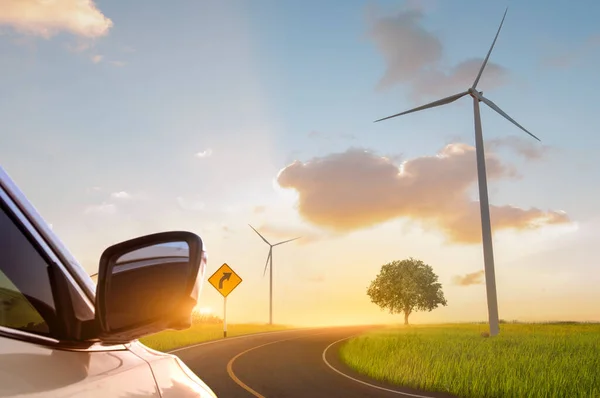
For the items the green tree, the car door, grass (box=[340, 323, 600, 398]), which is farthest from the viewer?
the green tree

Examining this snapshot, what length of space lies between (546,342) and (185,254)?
27702 millimetres

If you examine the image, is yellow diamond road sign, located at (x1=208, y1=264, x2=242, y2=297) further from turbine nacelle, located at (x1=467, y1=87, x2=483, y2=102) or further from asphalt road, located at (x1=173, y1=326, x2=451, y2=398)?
turbine nacelle, located at (x1=467, y1=87, x2=483, y2=102)

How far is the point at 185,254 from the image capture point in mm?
1983

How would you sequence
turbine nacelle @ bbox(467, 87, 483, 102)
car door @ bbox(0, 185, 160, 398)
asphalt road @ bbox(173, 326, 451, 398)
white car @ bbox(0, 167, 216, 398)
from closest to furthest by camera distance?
car door @ bbox(0, 185, 160, 398), white car @ bbox(0, 167, 216, 398), asphalt road @ bbox(173, 326, 451, 398), turbine nacelle @ bbox(467, 87, 483, 102)

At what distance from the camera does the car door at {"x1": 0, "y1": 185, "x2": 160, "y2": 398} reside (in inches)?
67.3

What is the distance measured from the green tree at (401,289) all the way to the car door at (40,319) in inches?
2913

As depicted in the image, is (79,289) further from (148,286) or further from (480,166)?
(480,166)

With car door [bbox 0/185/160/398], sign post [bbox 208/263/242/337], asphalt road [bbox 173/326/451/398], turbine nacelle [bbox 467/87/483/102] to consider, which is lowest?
asphalt road [bbox 173/326/451/398]

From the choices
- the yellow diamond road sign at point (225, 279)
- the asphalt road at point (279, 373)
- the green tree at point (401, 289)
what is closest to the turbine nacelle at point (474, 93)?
the yellow diamond road sign at point (225, 279)

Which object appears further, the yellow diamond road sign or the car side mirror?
the yellow diamond road sign

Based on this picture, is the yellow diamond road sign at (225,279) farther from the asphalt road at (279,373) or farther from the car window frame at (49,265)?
the car window frame at (49,265)

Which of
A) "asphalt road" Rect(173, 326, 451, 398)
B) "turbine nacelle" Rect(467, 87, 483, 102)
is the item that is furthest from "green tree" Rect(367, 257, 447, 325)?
"asphalt road" Rect(173, 326, 451, 398)

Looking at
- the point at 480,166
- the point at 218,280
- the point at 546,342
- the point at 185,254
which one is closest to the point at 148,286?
the point at 185,254

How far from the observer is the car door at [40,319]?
1.71 meters
